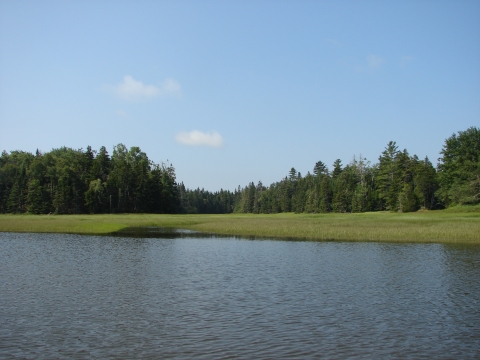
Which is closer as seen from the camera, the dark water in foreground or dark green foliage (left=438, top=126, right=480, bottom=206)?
the dark water in foreground

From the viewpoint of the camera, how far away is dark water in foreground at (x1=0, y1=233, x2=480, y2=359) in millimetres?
12953

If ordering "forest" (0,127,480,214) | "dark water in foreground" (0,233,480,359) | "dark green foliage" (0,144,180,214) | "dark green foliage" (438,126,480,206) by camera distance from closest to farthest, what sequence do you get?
1. "dark water in foreground" (0,233,480,359)
2. "dark green foliage" (438,126,480,206)
3. "forest" (0,127,480,214)
4. "dark green foliage" (0,144,180,214)

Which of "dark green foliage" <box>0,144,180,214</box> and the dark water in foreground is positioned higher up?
"dark green foliage" <box>0,144,180,214</box>

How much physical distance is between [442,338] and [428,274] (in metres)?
12.1

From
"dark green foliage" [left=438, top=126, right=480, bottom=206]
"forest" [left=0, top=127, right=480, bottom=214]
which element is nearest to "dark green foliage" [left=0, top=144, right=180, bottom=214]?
"forest" [left=0, top=127, right=480, bottom=214]

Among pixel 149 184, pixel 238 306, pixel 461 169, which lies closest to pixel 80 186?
pixel 149 184

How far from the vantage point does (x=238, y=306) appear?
57.2ft

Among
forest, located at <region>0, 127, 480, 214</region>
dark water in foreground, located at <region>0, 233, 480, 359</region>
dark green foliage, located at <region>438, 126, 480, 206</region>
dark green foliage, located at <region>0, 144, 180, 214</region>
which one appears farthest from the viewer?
dark green foliage, located at <region>0, 144, 180, 214</region>

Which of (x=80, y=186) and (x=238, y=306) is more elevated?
(x=80, y=186)

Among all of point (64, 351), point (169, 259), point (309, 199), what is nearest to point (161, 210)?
point (309, 199)

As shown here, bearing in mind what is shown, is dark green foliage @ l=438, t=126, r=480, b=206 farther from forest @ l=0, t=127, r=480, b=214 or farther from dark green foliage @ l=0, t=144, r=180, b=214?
dark green foliage @ l=0, t=144, r=180, b=214

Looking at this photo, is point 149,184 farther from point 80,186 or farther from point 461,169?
point 461,169

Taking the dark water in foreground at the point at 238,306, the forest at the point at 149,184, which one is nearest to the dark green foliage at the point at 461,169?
the forest at the point at 149,184

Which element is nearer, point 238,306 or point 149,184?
point 238,306
